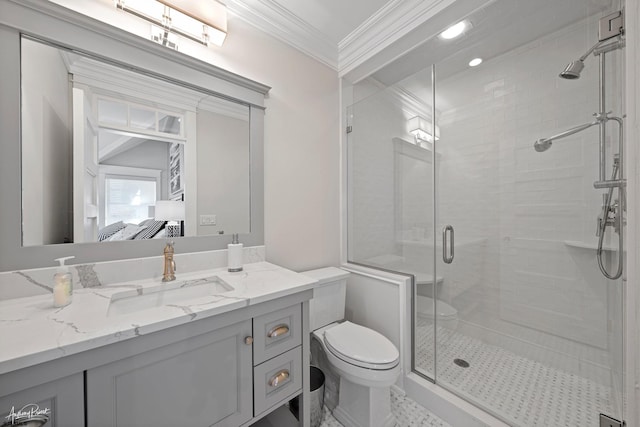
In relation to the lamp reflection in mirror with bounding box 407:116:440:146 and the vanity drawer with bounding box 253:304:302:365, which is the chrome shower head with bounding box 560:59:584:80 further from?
the vanity drawer with bounding box 253:304:302:365

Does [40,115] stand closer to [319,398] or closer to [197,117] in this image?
A: [197,117]

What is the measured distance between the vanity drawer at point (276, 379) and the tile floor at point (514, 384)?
0.96m

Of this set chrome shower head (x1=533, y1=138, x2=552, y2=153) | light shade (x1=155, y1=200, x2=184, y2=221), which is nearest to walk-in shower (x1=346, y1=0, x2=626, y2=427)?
chrome shower head (x1=533, y1=138, x2=552, y2=153)

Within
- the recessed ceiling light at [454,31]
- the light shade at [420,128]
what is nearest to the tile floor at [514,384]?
the light shade at [420,128]

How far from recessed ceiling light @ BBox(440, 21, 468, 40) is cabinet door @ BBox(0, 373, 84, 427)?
2.36 meters

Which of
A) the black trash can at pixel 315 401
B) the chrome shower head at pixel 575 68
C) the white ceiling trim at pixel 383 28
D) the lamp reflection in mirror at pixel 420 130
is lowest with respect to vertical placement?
the black trash can at pixel 315 401

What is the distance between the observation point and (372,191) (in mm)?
2049

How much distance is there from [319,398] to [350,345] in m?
0.35

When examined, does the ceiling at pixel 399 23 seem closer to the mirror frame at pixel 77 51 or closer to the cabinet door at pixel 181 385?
the mirror frame at pixel 77 51

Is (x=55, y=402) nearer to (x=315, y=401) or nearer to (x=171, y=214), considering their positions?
(x=171, y=214)

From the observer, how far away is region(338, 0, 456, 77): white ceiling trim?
1.50 metres

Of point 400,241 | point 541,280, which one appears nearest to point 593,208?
point 541,280

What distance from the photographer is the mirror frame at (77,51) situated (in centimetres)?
91

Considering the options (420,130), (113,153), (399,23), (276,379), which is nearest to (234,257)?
(276,379)
